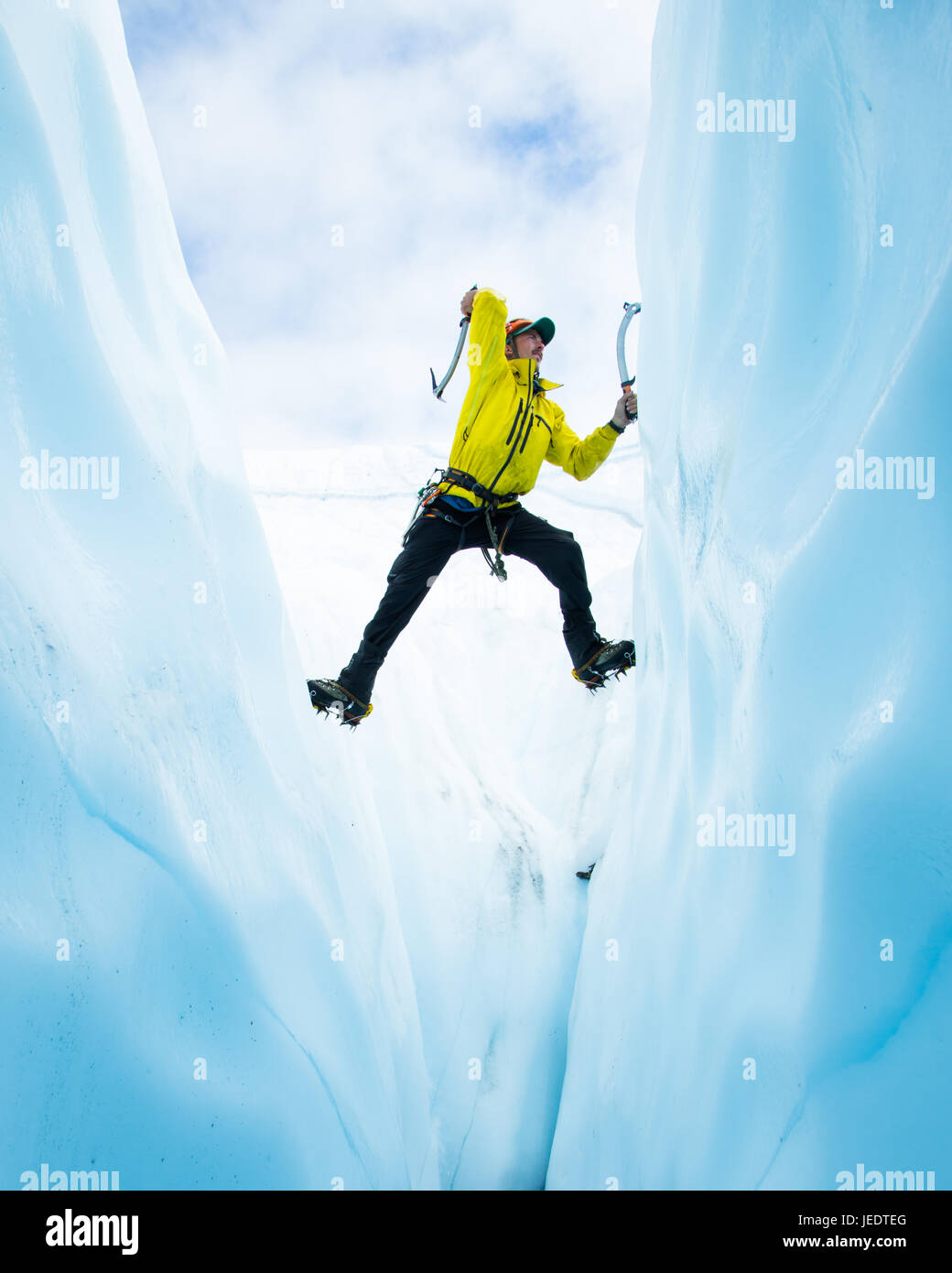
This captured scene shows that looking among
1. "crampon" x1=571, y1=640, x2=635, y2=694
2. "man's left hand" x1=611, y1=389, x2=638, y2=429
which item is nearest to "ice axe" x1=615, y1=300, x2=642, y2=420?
"man's left hand" x1=611, y1=389, x2=638, y2=429

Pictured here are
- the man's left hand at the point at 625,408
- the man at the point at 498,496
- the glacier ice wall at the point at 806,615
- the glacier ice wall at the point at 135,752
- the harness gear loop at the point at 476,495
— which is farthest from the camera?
the man's left hand at the point at 625,408

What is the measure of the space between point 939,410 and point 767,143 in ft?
3.41

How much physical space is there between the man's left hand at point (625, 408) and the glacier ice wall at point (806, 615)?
2.47ft

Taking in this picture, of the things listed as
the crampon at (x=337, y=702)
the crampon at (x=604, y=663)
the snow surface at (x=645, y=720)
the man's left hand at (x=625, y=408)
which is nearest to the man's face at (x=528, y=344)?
the man's left hand at (x=625, y=408)

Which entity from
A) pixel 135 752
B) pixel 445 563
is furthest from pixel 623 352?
pixel 135 752

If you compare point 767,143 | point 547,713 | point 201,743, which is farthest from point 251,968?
point 547,713

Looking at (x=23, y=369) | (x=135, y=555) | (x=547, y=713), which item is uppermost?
(x=23, y=369)

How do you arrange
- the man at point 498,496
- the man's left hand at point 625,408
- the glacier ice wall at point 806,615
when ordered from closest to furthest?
1. the glacier ice wall at point 806,615
2. the man at point 498,496
3. the man's left hand at point 625,408

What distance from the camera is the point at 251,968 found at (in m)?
2.11

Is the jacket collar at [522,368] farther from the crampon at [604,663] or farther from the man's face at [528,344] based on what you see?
the crampon at [604,663]

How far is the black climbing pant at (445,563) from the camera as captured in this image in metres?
3.30

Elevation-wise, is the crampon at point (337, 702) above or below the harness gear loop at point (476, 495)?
below

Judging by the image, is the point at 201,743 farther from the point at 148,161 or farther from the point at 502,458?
the point at 148,161

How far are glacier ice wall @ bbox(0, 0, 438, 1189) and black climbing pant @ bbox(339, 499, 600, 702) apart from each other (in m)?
0.49
